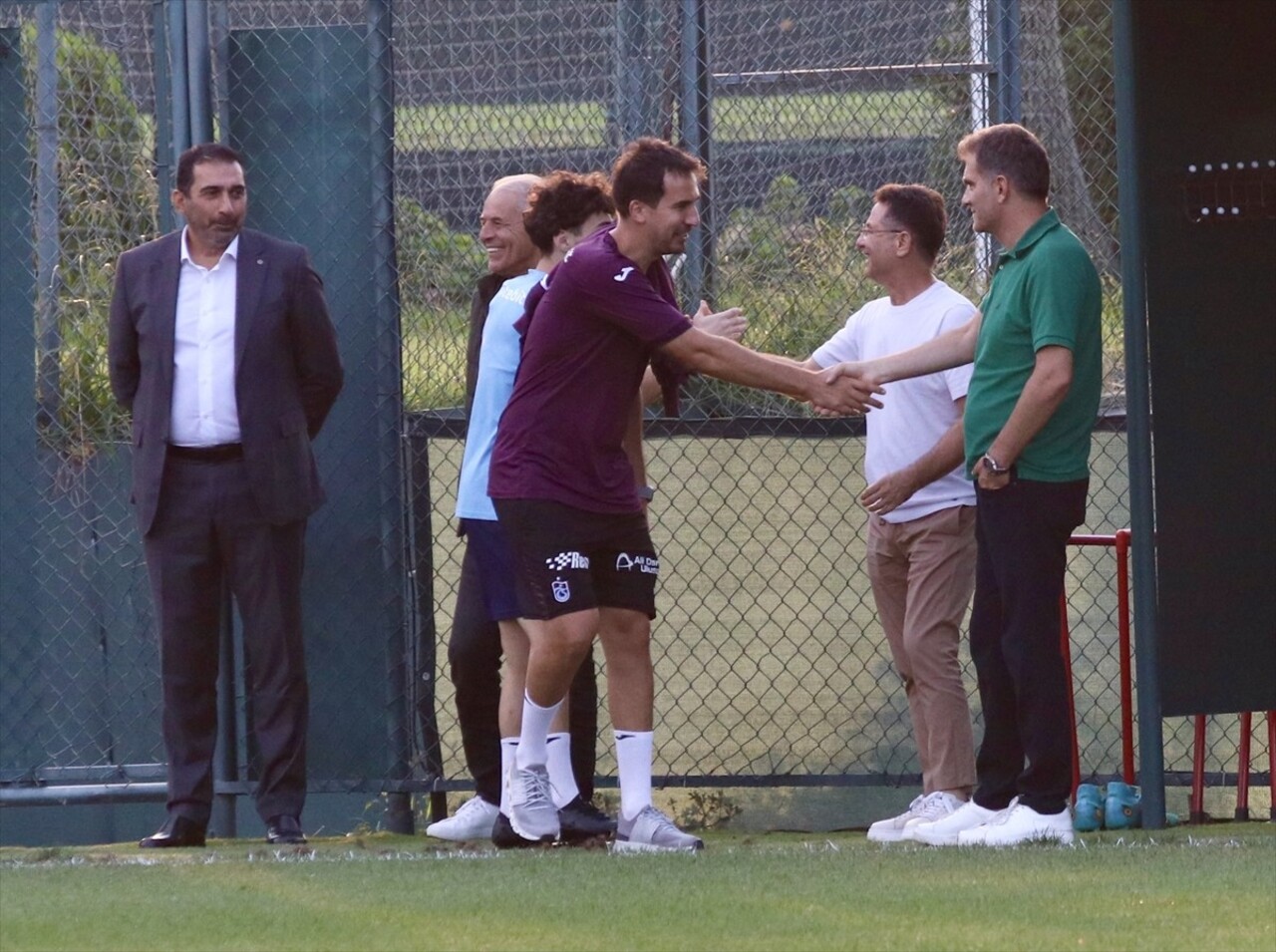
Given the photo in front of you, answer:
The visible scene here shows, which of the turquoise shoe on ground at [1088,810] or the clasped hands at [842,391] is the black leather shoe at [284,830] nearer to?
the clasped hands at [842,391]

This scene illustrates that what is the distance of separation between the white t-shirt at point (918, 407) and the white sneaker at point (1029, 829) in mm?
979

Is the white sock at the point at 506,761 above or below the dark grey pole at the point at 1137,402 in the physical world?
below

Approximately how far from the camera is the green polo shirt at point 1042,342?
566cm

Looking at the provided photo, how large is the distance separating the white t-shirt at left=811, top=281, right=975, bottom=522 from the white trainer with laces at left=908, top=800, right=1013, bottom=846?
0.88 meters

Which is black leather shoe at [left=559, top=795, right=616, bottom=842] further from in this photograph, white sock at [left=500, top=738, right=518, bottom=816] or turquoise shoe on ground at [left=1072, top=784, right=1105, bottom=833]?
turquoise shoe on ground at [left=1072, top=784, right=1105, bottom=833]

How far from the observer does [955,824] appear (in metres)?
5.96

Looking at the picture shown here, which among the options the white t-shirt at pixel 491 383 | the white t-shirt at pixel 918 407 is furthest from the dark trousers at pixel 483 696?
the white t-shirt at pixel 918 407

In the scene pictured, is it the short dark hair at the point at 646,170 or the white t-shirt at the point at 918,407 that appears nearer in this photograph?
the short dark hair at the point at 646,170

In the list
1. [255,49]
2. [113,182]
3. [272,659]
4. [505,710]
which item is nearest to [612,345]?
[505,710]

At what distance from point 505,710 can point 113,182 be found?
8.58 ft

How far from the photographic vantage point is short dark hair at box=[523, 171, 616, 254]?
249 inches

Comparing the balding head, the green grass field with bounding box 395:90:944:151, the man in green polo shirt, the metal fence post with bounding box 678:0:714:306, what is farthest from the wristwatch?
the green grass field with bounding box 395:90:944:151

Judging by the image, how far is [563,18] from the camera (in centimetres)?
716

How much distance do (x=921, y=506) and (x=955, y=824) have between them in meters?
0.95
